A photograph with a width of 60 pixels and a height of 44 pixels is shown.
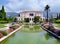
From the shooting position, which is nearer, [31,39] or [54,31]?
[31,39]

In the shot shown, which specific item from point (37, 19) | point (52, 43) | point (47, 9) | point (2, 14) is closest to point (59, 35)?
point (52, 43)

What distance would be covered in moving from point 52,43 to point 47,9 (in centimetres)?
6149

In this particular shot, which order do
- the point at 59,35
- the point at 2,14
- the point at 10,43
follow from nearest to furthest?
the point at 10,43
the point at 59,35
the point at 2,14

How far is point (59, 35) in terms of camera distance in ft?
65.0

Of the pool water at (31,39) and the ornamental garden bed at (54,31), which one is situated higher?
the ornamental garden bed at (54,31)

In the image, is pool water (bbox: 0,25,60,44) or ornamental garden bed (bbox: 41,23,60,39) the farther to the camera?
ornamental garden bed (bbox: 41,23,60,39)

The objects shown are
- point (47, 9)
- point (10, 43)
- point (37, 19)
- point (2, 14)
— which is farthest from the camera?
point (2, 14)

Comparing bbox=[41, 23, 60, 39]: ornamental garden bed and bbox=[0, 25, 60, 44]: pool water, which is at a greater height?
bbox=[41, 23, 60, 39]: ornamental garden bed

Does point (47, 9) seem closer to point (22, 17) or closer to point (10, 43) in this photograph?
point (22, 17)

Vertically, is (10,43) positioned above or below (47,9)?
below

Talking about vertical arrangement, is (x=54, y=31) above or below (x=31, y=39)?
above

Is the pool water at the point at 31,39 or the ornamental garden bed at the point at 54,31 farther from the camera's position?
the ornamental garden bed at the point at 54,31

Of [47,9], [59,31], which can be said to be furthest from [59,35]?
[47,9]

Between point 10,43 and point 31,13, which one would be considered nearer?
point 10,43
